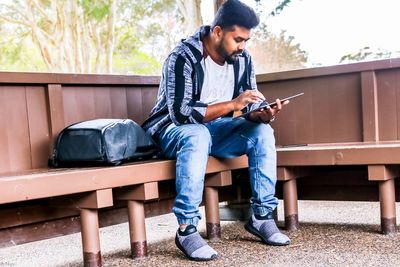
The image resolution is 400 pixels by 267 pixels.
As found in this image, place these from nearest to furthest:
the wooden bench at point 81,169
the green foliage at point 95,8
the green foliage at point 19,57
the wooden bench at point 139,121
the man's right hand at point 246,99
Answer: the wooden bench at point 81,169 < the wooden bench at point 139,121 < the man's right hand at point 246,99 < the green foliage at point 19,57 < the green foliage at point 95,8

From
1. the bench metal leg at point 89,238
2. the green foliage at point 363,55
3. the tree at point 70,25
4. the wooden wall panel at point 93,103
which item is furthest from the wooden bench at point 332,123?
the tree at point 70,25

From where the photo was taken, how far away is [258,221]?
6.94 feet

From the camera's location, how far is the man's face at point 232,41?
2068 mm

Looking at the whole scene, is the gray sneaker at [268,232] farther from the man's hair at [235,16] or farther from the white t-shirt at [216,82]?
the man's hair at [235,16]

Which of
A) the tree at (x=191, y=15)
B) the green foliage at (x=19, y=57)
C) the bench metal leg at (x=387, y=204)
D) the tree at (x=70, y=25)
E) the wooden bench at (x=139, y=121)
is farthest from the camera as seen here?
the tree at (x=191, y=15)

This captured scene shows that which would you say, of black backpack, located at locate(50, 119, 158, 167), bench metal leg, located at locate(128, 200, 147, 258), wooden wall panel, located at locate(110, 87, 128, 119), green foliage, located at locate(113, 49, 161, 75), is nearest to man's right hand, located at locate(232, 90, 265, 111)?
black backpack, located at locate(50, 119, 158, 167)

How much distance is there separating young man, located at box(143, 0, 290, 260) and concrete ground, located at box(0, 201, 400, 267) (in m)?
0.11

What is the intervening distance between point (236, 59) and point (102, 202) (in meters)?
0.89

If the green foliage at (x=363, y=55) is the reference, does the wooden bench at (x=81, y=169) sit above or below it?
below

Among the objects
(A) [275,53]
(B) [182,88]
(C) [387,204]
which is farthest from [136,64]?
(C) [387,204]

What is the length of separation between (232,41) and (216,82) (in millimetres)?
212

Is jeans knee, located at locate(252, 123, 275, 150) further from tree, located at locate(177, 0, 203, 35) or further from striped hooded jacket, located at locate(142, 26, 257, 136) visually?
tree, located at locate(177, 0, 203, 35)

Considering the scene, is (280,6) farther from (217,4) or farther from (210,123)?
(210,123)

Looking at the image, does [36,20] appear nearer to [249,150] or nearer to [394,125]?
[249,150]
